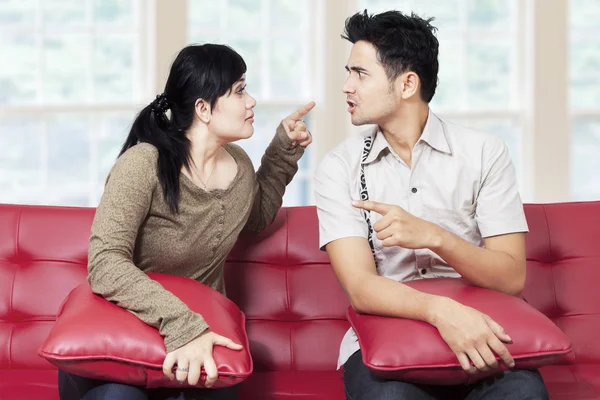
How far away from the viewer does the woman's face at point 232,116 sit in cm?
244

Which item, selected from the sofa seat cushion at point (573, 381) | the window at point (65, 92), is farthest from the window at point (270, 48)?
the sofa seat cushion at point (573, 381)

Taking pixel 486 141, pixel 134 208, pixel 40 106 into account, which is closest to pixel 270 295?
pixel 134 208

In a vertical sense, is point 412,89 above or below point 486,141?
above

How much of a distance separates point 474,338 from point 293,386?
654 mm

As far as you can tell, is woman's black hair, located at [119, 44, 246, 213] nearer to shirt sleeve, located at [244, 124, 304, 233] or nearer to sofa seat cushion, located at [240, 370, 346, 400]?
shirt sleeve, located at [244, 124, 304, 233]

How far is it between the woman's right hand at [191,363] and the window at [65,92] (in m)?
3.22

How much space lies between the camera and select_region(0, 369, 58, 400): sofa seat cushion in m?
2.26

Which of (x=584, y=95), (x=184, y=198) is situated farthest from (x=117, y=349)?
(x=584, y=95)

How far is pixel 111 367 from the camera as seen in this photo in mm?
1961

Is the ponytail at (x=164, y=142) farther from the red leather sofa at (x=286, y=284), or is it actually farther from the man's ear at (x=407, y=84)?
the man's ear at (x=407, y=84)

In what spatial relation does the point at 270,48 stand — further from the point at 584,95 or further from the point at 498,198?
the point at 498,198

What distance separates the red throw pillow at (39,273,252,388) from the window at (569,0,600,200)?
365 cm

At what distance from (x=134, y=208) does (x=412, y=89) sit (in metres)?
0.87

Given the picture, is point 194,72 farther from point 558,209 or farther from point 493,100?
point 493,100
